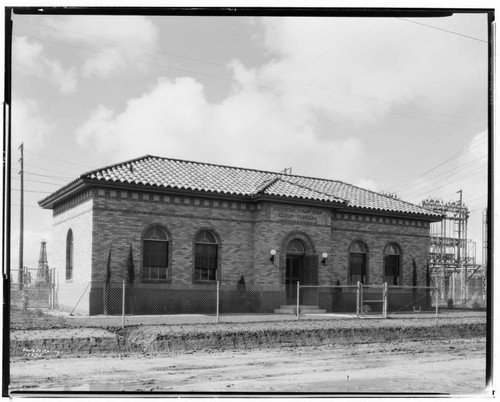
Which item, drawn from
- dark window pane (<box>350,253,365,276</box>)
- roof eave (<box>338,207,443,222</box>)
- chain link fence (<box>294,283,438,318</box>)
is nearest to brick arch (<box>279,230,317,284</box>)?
chain link fence (<box>294,283,438,318</box>)

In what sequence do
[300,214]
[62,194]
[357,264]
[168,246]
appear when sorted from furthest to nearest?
[357,264]
[300,214]
[62,194]
[168,246]

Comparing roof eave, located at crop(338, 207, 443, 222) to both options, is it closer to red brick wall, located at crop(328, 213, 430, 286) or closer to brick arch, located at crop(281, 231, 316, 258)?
red brick wall, located at crop(328, 213, 430, 286)

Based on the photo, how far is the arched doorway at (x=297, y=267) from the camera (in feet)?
82.3

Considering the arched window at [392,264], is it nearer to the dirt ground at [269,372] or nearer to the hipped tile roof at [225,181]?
the hipped tile roof at [225,181]

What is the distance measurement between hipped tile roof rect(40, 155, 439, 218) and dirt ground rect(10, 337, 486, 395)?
8.68 m

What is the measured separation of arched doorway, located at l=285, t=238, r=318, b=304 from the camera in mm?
25078

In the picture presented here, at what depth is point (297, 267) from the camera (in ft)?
83.7

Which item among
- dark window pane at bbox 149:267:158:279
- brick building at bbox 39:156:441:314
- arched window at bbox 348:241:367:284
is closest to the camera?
brick building at bbox 39:156:441:314

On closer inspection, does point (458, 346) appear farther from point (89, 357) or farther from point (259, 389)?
point (89, 357)

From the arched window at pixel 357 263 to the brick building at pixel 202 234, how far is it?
44 mm

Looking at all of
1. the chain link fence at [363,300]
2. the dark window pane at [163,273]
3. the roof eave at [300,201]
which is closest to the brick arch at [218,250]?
the dark window pane at [163,273]

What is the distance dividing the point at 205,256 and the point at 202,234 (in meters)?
0.85

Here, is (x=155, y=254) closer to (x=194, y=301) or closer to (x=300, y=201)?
(x=194, y=301)

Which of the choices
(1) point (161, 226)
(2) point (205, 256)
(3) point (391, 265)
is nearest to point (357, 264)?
(3) point (391, 265)
